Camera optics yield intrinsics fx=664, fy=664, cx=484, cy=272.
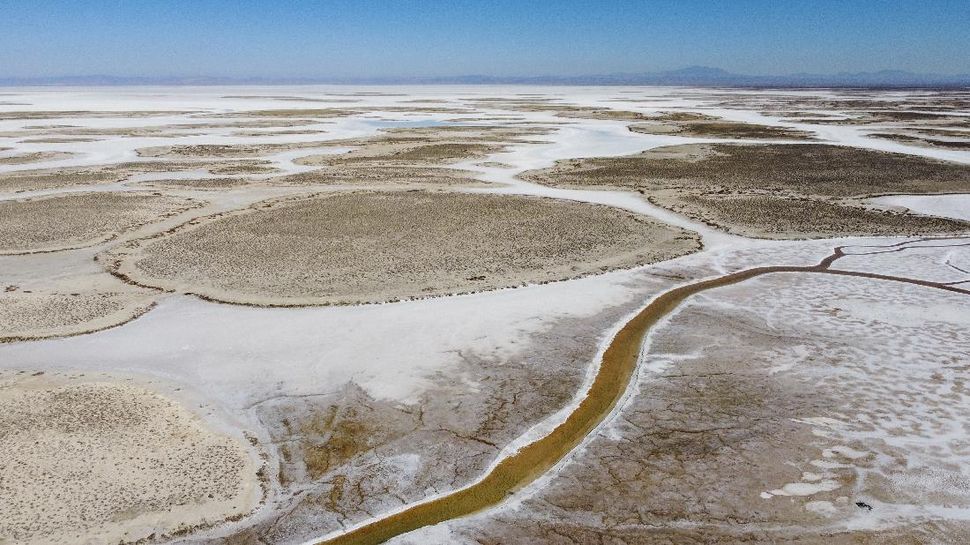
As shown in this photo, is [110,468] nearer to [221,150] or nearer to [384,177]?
[384,177]

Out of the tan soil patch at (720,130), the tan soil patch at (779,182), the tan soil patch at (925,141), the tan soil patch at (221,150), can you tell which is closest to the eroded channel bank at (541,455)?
the tan soil patch at (779,182)

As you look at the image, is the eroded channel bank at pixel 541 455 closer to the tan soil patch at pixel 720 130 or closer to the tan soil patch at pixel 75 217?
the tan soil patch at pixel 75 217

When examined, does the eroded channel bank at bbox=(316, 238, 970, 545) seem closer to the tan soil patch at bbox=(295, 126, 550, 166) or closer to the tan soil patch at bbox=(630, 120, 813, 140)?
the tan soil patch at bbox=(295, 126, 550, 166)

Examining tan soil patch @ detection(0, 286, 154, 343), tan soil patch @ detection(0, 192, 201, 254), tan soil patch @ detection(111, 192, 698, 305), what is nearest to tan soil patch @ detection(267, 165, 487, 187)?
tan soil patch @ detection(111, 192, 698, 305)

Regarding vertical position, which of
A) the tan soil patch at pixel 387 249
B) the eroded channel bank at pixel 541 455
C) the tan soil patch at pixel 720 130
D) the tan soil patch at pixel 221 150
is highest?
the tan soil patch at pixel 720 130

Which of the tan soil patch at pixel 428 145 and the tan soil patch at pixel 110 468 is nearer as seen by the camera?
the tan soil patch at pixel 110 468

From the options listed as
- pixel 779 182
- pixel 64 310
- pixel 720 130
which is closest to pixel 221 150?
pixel 64 310

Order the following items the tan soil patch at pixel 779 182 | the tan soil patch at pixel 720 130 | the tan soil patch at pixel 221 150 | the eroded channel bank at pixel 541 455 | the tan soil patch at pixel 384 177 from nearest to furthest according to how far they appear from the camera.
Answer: the eroded channel bank at pixel 541 455, the tan soil patch at pixel 779 182, the tan soil patch at pixel 384 177, the tan soil patch at pixel 221 150, the tan soil patch at pixel 720 130

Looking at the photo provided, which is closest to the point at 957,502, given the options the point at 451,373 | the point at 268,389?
the point at 451,373
